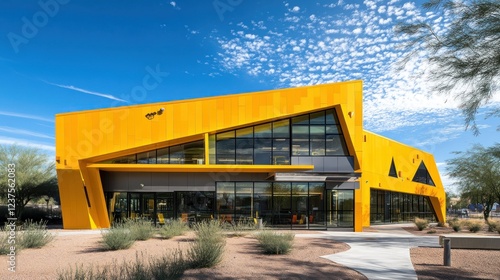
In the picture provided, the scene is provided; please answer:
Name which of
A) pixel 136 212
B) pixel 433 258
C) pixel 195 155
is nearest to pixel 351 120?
pixel 195 155

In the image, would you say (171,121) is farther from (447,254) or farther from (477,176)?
(477,176)

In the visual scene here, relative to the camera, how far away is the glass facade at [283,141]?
2214 centimetres

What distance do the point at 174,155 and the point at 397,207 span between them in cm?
2461

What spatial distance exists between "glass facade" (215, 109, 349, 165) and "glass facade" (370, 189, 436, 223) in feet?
44.3

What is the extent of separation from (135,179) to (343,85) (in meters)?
14.0

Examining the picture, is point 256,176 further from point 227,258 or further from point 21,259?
point 21,259

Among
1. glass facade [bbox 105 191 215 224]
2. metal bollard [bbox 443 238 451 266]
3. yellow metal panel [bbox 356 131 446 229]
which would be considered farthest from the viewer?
yellow metal panel [bbox 356 131 446 229]

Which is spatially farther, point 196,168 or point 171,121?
point 171,121

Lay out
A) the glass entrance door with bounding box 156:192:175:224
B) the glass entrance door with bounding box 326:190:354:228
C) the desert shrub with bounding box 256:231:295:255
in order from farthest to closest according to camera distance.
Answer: the glass entrance door with bounding box 326:190:354:228 → the glass entrance door with bounding box 156:192:175:224 → the desert shrub with bounding box 256:231:295:255

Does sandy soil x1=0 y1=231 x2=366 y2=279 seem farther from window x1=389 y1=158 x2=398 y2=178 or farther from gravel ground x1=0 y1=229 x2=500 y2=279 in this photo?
window x1=389 y1=158 x2=398 y2=178

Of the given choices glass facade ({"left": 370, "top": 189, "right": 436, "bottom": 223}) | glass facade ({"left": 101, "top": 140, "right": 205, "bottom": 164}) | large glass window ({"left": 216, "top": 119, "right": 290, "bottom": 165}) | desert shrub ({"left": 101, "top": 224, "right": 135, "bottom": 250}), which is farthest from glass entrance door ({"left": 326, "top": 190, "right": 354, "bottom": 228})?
desert shrub ({"left": 101, "top": 224, "right": 135, "bottom": 250})

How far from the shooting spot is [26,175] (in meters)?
27.0

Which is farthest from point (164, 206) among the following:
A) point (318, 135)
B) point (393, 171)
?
point (393, 171)

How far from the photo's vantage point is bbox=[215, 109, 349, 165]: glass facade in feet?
72.6
